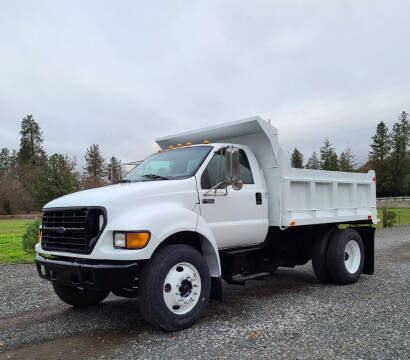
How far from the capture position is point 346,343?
441 centimetres

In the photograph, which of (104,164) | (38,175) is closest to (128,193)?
(38,175)

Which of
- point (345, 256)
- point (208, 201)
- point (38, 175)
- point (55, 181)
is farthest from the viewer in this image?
point (38, 175)

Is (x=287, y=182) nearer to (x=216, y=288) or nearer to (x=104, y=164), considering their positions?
(x=216, y=288)

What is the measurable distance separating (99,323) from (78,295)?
778 millimetres

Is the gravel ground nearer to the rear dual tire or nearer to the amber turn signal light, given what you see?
the rear dual tire

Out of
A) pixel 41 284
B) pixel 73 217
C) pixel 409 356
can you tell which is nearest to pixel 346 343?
pixel 409 356

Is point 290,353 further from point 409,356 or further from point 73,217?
point 73,217

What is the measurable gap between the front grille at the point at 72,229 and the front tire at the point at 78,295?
2.85 feet

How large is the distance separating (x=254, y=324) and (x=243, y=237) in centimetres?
139

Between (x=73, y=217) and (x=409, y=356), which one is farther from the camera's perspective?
(x=73, y=217)

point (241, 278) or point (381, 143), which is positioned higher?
point (381, 143)

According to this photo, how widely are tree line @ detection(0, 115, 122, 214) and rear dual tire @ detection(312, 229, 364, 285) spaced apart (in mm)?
3812

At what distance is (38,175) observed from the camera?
45.3 metres

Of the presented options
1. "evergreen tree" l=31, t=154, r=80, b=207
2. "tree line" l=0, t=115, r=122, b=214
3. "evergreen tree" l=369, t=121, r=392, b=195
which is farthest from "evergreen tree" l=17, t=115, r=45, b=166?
"evergreen tree" l=369, t=121, r=392, b=195
